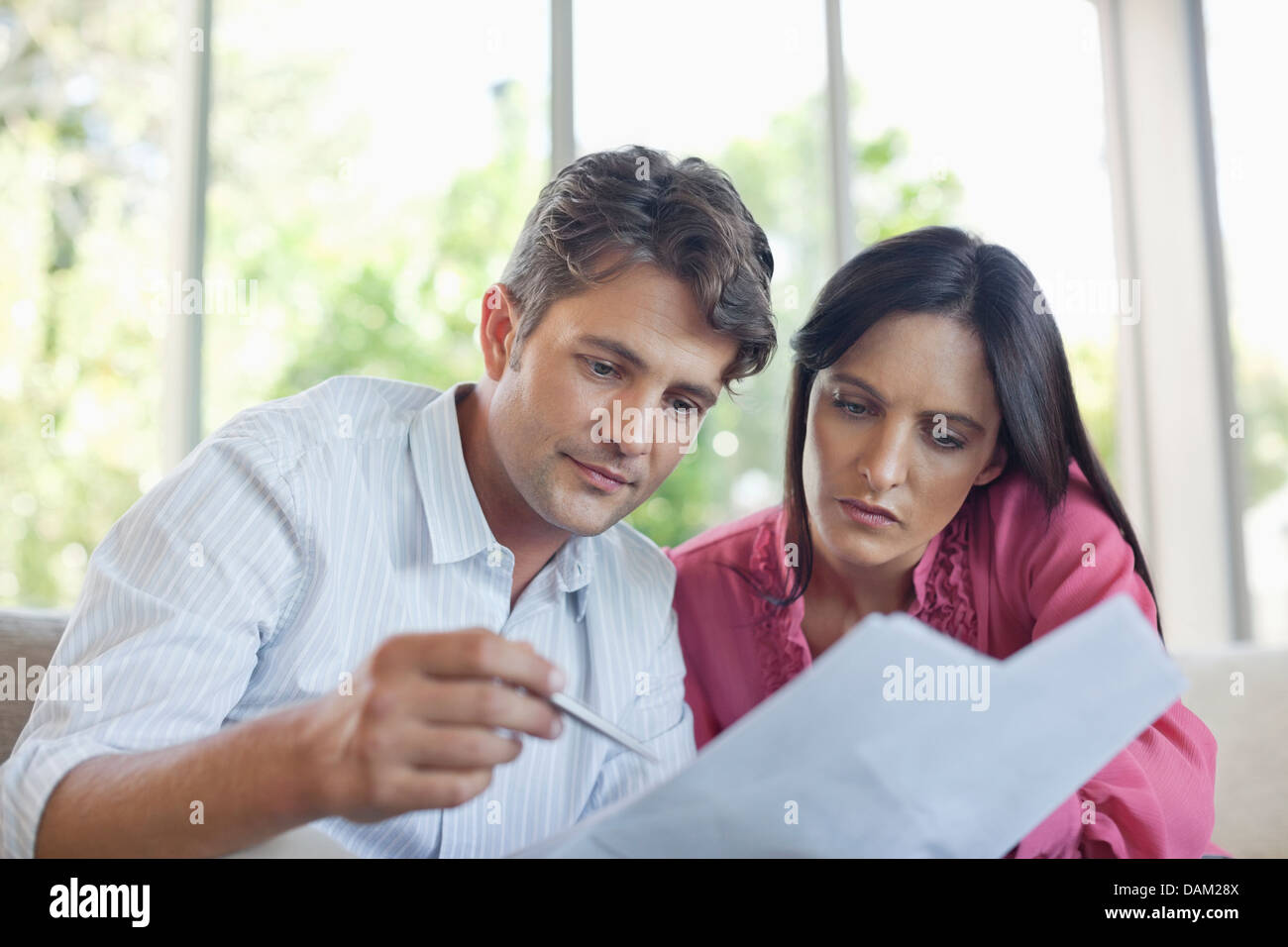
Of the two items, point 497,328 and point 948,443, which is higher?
point 497,328

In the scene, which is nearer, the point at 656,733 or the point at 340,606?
the point at 340,606

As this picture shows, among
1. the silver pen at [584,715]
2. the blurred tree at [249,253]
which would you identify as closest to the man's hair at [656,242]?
the silver pen at [584,715]

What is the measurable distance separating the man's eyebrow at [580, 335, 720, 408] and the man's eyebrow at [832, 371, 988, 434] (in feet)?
0.62

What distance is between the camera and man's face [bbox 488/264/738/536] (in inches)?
45.1

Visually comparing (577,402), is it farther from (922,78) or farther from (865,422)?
(922,78)

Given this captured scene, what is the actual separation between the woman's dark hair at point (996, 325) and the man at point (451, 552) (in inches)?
4.2

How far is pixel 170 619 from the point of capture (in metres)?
0.89

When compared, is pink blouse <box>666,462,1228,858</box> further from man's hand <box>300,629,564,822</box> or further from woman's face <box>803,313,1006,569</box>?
man's hand <box>300,629,564,822</box>

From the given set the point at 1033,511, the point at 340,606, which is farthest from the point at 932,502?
the point at 340,606

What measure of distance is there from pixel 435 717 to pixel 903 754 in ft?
0.87

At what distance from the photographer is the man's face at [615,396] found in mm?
1145

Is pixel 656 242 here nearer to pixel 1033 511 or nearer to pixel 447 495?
pixel 447 495

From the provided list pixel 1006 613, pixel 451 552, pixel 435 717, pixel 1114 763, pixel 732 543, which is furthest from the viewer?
pixel 732 543

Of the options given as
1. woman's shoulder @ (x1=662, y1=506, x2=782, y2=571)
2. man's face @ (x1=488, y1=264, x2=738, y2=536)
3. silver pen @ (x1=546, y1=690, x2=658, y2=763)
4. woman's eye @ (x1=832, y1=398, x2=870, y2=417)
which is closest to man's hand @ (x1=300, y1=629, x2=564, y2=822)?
silver pen @ (x1=546, y1=690, x2=658, y2=763)
